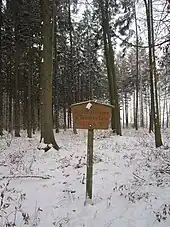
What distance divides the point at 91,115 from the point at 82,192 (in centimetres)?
203

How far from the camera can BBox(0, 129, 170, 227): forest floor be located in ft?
18.9

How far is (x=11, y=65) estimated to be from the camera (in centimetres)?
2430

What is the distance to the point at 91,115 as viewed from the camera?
22.8ft

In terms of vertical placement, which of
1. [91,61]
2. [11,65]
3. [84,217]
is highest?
[91,61]

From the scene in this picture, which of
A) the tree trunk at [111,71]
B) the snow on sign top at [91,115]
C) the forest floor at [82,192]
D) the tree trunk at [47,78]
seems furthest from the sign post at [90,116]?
the tree trunk at [111,71]

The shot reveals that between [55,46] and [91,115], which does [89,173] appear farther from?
[55,46]

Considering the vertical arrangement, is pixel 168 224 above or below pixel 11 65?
below

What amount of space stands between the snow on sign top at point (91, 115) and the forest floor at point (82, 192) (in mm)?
1743

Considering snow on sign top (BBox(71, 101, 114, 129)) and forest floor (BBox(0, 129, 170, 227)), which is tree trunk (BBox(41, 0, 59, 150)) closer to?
forest floor (BBox(0, 129, 170, 227))

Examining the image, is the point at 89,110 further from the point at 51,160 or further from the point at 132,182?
the point at 51,160

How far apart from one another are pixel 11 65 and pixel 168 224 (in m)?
21.2

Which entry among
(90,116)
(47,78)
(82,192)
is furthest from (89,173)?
(47,78)

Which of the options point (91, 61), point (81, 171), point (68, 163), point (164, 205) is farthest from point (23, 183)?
point (91, 61)

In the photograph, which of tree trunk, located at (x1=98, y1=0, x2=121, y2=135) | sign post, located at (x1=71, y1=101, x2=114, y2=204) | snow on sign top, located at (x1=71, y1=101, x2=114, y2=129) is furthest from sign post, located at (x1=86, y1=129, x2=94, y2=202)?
tree trunk, located at (x1=98, y1=0, x2=121, y2=135)
